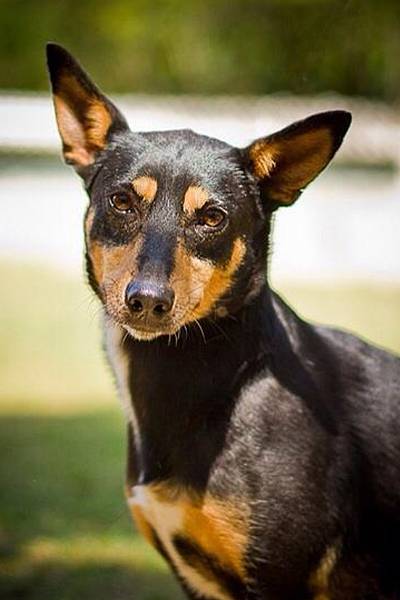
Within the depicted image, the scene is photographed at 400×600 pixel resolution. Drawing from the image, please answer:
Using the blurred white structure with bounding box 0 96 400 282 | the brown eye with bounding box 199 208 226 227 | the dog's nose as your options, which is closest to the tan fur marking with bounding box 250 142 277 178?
the brown eye with bounding box 199 208 226 227

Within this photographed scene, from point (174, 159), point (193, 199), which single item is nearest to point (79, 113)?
point (174, 159)

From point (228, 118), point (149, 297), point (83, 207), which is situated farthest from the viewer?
point (228, 118)

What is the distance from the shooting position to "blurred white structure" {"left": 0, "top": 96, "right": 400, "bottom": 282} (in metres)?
12.6

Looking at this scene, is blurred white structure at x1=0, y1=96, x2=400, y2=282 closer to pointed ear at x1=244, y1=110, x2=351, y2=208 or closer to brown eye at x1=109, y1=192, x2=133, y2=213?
pointed ear at x1=244, y1=110, x2=351, y2=208

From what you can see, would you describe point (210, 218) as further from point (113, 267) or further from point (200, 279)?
point (113, 267)

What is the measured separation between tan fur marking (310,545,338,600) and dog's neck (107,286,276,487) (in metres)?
0.45

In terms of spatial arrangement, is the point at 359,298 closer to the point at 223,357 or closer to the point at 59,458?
the point at 59,458

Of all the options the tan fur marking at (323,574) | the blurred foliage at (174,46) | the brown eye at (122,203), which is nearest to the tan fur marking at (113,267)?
the brown eye at (122,203)

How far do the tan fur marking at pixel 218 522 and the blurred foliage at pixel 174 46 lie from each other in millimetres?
10321

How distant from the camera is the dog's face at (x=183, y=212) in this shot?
3.36 meters

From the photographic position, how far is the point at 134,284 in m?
3.29

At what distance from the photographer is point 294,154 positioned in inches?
140

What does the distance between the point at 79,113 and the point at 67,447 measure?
3240 mm

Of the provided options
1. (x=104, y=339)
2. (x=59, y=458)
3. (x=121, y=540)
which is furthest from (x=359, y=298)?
(x=104, y=339)
